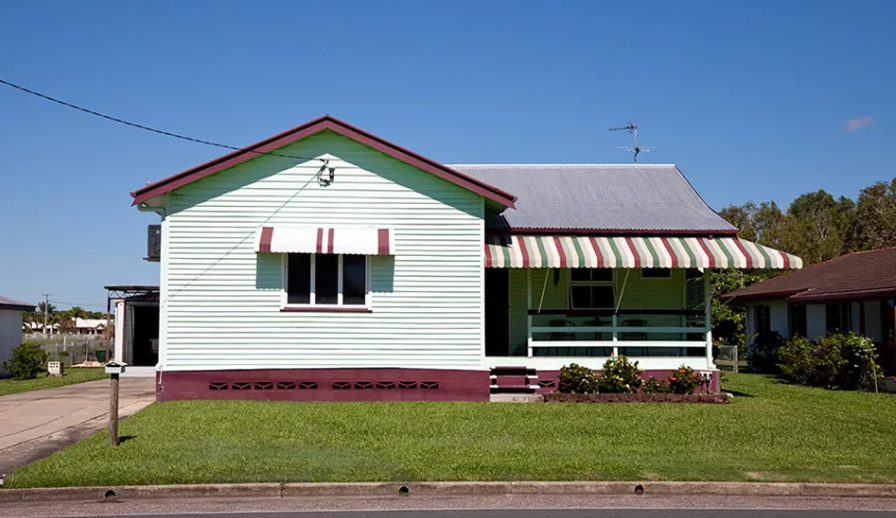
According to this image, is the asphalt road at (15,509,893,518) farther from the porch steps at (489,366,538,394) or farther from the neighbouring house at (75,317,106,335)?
the neighbouring house at (75,317,106,335)

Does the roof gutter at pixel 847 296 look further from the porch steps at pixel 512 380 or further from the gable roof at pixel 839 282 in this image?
the porch steps at pixel 512 380

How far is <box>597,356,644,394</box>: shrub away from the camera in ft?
57.0

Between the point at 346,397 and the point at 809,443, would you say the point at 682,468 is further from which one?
the point at 346,397

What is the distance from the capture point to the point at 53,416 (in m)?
15.1

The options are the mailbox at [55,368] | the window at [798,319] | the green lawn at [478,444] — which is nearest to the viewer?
the green lawn at [478,444]

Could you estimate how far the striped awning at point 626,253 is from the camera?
17.8 m

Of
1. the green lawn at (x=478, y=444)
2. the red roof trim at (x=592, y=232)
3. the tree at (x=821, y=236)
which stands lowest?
the green lawn at (x=478, y=444)

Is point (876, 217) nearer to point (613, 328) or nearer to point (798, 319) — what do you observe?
point (798, 319)

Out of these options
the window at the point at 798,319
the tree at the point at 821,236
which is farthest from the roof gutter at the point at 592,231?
the tree at the point at 821,236

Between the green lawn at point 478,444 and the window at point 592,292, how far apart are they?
13.1 feet

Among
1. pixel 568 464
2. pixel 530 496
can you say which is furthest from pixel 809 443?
pixel 530 496

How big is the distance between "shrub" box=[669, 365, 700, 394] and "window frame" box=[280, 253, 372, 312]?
6.39 m

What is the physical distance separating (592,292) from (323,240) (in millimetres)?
6851

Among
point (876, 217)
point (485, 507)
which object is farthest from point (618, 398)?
point (876, 217)
